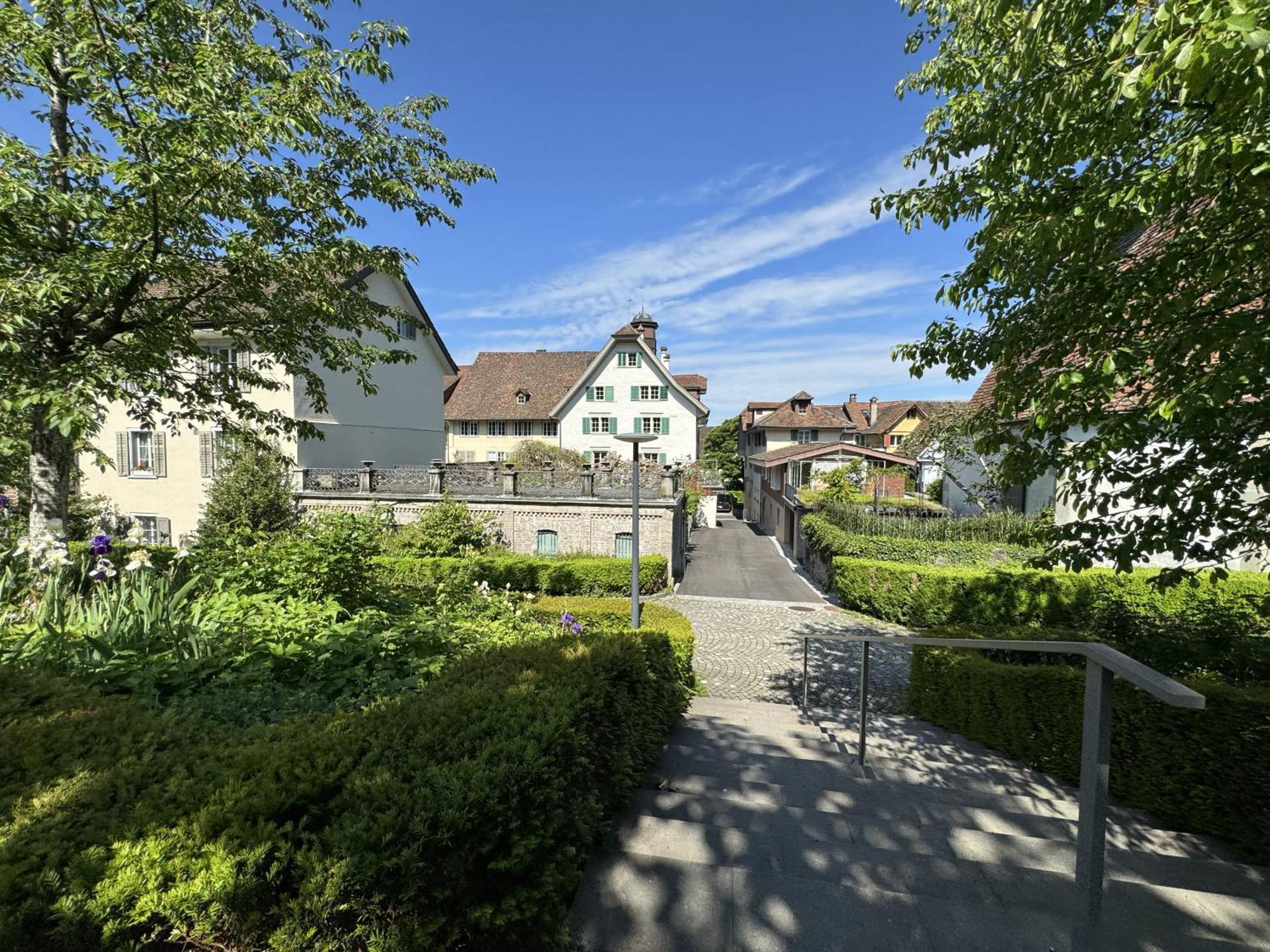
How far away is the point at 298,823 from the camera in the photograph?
Result: 6.36 feet

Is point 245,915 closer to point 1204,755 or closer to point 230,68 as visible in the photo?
point 1204,755

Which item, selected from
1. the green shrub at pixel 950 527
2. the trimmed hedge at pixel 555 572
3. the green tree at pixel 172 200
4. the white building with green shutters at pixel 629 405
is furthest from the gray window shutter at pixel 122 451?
the green shrub at pixel 950 527

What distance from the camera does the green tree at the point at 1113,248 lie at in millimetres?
3084

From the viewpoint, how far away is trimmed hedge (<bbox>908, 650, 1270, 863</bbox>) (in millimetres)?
4086

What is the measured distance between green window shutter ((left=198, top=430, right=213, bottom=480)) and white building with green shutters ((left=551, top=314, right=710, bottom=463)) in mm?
17673

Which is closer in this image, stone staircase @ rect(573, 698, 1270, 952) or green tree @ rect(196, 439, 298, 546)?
stone staircase @ rect(573, 698, 1270, 952)

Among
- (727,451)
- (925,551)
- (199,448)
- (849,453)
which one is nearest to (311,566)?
(925,551)

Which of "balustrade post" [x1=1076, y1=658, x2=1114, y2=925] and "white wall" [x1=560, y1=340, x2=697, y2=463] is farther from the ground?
"white wall" [x1=560, y1=340, x2=697, y2=463]

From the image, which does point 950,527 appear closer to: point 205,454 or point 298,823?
point 298,823

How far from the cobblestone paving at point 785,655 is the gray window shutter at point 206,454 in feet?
55.6

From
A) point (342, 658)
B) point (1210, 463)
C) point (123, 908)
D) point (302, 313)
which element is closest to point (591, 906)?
point (123, 908)

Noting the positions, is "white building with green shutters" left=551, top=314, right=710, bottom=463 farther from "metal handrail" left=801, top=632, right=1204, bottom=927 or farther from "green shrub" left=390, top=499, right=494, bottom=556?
"metal handrail" left=801, top=632, right=1204, bottom=927

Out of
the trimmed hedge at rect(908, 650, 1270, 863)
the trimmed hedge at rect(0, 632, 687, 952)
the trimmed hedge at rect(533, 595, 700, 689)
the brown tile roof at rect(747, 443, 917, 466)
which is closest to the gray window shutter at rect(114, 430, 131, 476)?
the trimmed hedge at rect(533, 595, 700, 689)

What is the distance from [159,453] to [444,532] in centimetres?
1251
